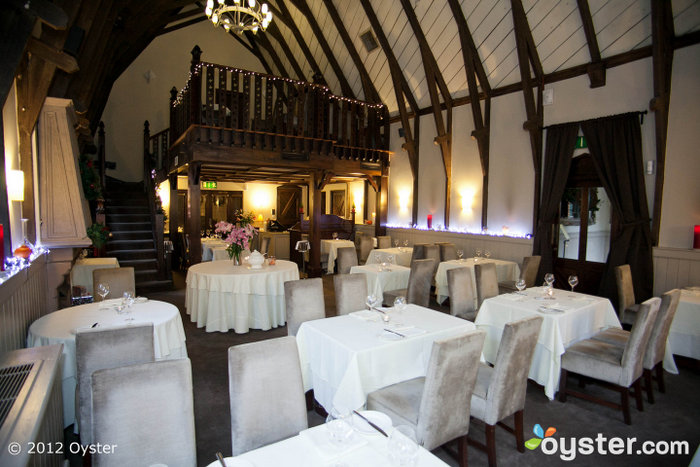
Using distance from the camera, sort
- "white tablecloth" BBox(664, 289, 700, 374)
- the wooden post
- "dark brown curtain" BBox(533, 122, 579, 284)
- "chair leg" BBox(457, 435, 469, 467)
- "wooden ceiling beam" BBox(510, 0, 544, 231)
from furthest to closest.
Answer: the wooden post
"dark brown curtain" BBox(533, 122, 579, 284)
"wooden ceiling beam" BBox(510, 0, 544, 231)
"white tablecloth" BBox(664, 289, 700, 374)
"chair leg" BBox(457, 435, 469, 467)

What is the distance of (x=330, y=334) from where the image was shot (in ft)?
9.55

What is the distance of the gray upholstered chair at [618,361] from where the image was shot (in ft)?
10.3

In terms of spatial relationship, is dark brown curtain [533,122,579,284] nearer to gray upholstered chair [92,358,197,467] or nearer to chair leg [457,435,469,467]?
chair leg [457,435,469,467]

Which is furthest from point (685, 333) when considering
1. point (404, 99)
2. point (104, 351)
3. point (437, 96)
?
point (404, 99)

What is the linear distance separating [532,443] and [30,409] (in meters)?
3.09

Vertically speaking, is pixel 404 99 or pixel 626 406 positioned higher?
pixel 404 99

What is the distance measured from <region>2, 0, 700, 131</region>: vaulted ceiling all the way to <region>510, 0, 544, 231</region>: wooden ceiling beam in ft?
0.16

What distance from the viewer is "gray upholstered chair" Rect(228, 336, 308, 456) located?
1.88 metres

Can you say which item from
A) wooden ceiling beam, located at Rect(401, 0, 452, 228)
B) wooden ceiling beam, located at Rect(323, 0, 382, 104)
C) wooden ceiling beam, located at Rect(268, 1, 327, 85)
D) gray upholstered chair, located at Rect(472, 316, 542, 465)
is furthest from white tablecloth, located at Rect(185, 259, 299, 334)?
wooden ceiling beam, located at Rect(268, 1, 327, 85)

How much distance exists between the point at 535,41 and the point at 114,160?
38.2 feet

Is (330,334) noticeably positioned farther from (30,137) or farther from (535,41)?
(535,41)

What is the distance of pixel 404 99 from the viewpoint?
1012 cm

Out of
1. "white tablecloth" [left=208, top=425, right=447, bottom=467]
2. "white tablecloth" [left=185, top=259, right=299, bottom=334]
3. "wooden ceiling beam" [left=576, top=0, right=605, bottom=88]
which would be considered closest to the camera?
"white tablecloth" [left=208, top=425, right=447, bottom=467]

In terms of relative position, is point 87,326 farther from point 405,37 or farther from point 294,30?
point 294,30
